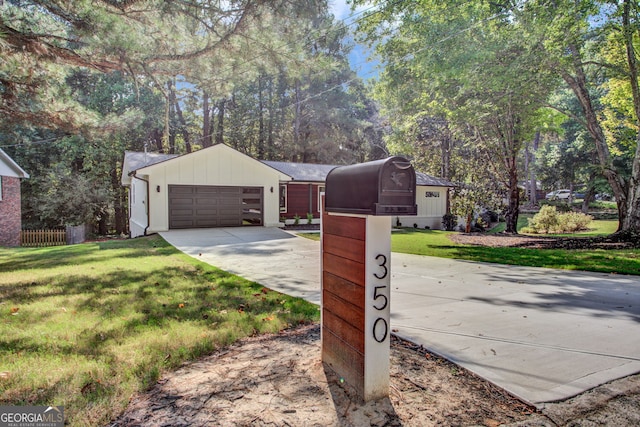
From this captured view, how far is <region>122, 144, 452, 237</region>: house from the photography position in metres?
14.1

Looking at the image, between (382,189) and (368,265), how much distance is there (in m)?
0.48

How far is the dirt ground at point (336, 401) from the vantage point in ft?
6.93

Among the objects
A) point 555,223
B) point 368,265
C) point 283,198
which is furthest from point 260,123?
point 368,265

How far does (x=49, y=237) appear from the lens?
56.8 ft

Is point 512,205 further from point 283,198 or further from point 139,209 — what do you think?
point 139,209

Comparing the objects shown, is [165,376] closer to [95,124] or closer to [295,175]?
[95,124]

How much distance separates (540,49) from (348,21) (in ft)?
20.3

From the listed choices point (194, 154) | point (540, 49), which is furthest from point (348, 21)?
point (194, 154)

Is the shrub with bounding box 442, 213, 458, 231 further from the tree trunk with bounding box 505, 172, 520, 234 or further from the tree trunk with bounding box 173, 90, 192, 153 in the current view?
the tree trunk with bounding box 173, 90, 192, 153

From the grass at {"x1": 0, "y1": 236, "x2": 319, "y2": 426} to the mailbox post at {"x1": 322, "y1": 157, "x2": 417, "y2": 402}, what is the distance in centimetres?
138

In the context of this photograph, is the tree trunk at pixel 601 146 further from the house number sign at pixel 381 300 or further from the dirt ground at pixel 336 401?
the house number sign at pixel 381 300

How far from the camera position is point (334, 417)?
2.13 m

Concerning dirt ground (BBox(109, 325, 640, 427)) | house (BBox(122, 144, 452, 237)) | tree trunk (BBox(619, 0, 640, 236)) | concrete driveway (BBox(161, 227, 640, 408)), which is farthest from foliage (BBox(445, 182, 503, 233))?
dirt ground (BBox(109, 325, 640, 427))

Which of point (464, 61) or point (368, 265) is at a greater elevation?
point (464, 61)
